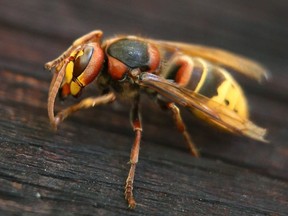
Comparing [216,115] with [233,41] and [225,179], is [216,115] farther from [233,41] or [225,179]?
[233,41]

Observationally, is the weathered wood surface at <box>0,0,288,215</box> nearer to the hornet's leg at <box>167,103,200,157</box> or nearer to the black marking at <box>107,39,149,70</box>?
the hornet's leg at <box>167,103,200,157</box>

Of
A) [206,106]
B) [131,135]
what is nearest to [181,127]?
[206,106]

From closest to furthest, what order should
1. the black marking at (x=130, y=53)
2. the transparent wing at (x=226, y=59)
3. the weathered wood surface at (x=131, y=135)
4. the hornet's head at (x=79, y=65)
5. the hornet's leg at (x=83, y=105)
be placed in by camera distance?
the weathered wood surface at (x=131, y=135)
the hornet's leg at (x=83, y=105)
the hornet's head at (x=79, y=65)
the black marking at (x=130, y=53)
the transparent wing at (x=226, y=59)

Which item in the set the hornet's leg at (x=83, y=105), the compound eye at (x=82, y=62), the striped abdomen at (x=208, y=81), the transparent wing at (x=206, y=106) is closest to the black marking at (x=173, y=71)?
the striped abdomen at (x=208, y=81)

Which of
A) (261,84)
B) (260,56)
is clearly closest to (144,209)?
(261,84)

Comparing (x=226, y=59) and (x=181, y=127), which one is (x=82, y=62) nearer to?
(x=181, y=127)

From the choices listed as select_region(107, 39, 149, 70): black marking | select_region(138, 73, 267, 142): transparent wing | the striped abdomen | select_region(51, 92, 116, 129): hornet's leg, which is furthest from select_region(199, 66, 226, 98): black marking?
select_region(51, 92, 116, 129): hornet's leg

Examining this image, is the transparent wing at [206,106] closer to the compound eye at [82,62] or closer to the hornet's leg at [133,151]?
the hornet's leg at [133,151]
